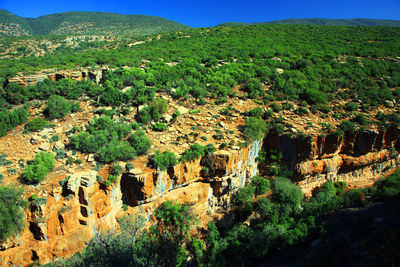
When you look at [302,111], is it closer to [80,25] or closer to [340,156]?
[340,156]

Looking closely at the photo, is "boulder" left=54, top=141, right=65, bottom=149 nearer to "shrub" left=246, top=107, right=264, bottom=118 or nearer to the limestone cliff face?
the limestone cliff face

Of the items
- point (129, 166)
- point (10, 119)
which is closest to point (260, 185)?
point (129, 166)

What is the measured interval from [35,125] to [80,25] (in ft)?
229

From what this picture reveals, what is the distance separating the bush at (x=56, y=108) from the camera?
1275 centimetres

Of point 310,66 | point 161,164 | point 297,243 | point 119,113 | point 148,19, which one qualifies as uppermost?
point 148,19

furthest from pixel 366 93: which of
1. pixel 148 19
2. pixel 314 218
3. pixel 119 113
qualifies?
pixel 148 19

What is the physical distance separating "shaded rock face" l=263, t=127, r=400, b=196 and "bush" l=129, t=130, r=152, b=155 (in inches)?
314

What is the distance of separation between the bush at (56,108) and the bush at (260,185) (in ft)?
43.3

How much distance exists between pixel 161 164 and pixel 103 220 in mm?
3716

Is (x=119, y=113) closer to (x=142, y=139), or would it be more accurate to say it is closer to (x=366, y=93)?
(x=142, y=139)

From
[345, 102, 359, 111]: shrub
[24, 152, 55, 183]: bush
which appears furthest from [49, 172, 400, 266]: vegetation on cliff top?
[345, 102, 359, 111]: shrub

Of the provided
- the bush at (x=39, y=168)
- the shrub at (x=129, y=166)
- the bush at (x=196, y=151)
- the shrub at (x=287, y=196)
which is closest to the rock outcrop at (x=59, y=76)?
the bush at (x=39, y=168)

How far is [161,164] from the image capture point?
9.99m

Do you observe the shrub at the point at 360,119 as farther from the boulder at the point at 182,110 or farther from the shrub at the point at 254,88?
the boulder at the point at 182,110
